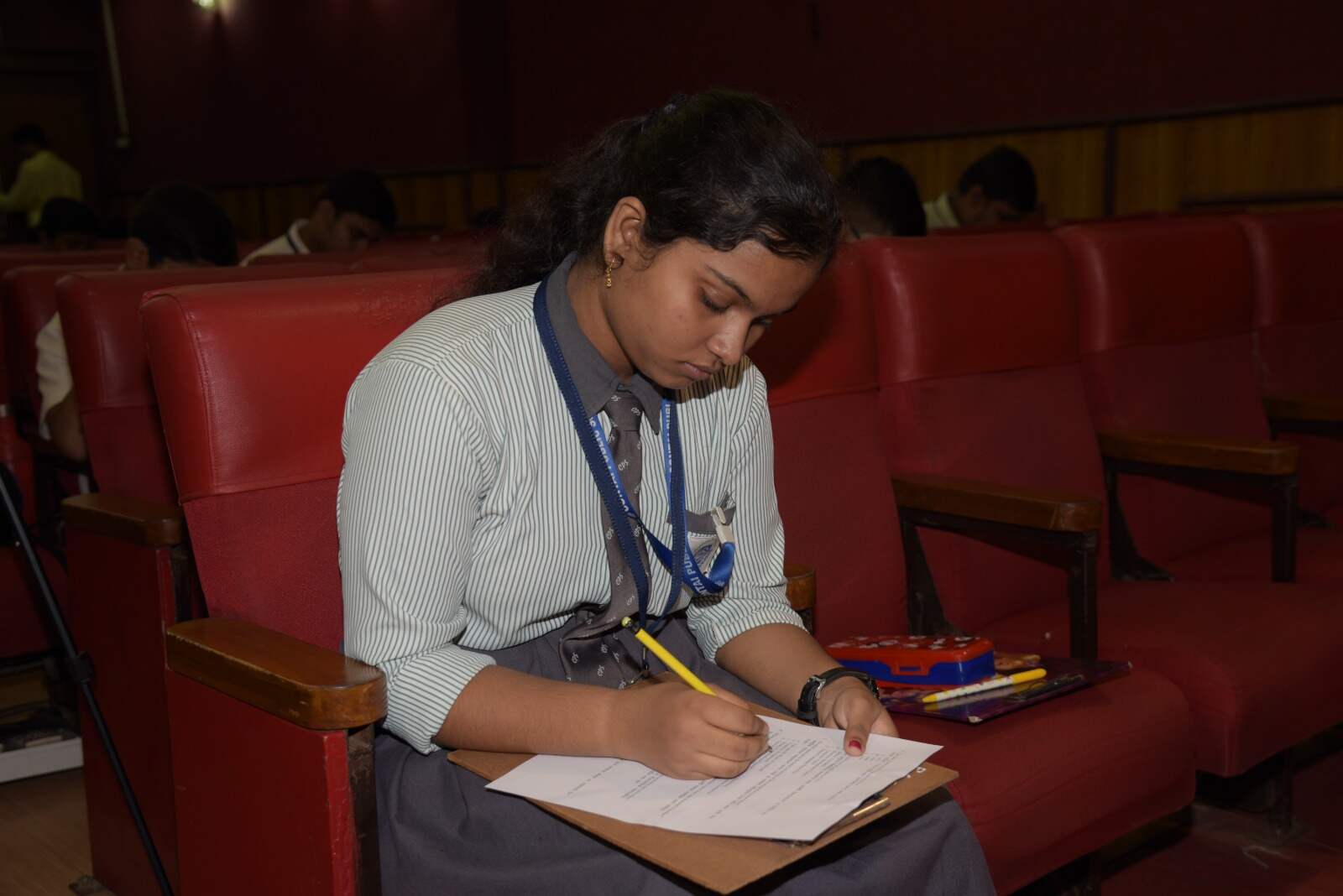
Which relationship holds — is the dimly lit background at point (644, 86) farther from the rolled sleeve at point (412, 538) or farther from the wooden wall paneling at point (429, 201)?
the rolled sleeve at point (412, 538)

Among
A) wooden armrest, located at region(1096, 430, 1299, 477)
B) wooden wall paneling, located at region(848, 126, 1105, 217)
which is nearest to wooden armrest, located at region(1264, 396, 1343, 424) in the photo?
wooden armrest, located at region(1096, 430, 1299, 477)

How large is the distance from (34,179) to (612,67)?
16.8 ft

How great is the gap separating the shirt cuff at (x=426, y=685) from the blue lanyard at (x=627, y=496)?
21 centimetres

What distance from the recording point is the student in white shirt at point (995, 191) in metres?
5.04

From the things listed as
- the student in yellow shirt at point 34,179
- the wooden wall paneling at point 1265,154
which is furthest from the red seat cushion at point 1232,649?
the student in yellow shirt at point 34,179

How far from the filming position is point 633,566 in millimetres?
1379

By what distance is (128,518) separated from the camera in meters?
1.71

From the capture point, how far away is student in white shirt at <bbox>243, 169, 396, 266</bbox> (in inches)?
203

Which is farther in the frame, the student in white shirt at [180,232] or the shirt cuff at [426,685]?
the student in white shirt at [180,232]

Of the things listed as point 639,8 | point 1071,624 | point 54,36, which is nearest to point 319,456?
point 1071,624

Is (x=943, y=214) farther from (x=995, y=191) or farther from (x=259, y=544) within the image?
(x=259, y=544)

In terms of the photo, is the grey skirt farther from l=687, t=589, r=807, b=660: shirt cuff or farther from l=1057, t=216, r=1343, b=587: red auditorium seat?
l=1057, t=216, r=1343, b=587: red auditorium seat

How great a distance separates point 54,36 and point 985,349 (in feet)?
37.6

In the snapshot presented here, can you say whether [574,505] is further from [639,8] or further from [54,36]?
[54,36]
